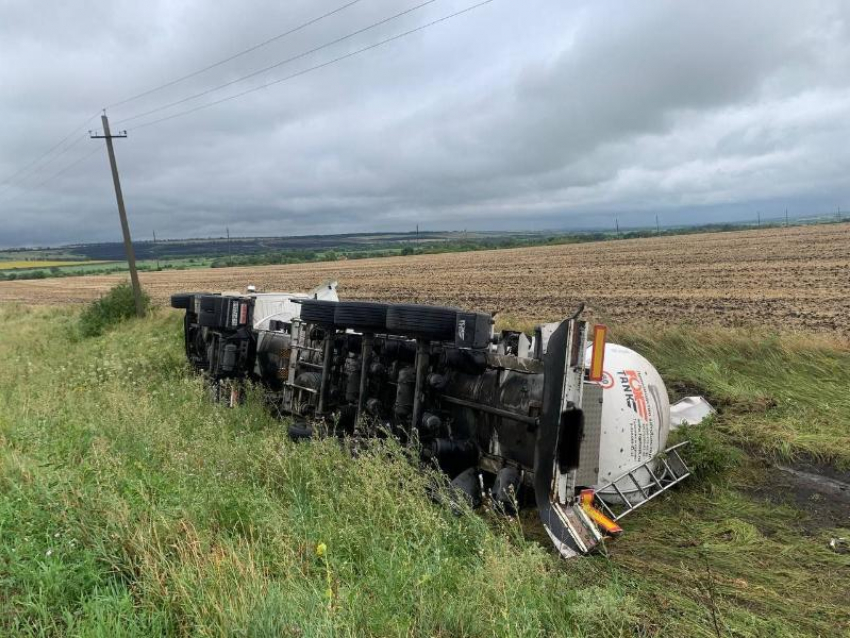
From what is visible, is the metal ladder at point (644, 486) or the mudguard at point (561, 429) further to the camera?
the metal ladder at point (644, 486)

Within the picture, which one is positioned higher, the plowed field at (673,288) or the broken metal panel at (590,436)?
the broken metal panel at (590,436)

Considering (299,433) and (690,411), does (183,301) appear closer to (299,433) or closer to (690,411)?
(299,433)

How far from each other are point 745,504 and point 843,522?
69 centimetres

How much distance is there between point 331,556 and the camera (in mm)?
3906

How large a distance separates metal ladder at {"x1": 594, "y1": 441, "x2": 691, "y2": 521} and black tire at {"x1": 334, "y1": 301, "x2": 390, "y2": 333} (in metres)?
2.55

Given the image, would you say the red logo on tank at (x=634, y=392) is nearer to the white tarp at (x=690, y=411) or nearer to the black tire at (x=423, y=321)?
the white tarp at (x=690, y=411)

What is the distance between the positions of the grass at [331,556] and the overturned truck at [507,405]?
1.13 ft

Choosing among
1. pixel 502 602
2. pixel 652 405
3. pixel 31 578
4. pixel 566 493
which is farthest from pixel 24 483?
pixel 652 405

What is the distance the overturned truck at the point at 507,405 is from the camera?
4.89 meters

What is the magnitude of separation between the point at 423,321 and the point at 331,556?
95.8 inches

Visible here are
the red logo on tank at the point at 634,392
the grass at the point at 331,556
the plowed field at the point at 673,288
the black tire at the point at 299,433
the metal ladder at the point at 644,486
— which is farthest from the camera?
the plowed field at the point at 673,288

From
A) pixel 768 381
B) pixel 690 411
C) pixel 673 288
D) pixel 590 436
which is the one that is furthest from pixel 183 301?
pixel 673 288

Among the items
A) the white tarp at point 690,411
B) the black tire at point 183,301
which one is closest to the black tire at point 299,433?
the white tarp at point 690,411

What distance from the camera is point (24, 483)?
180 inches
